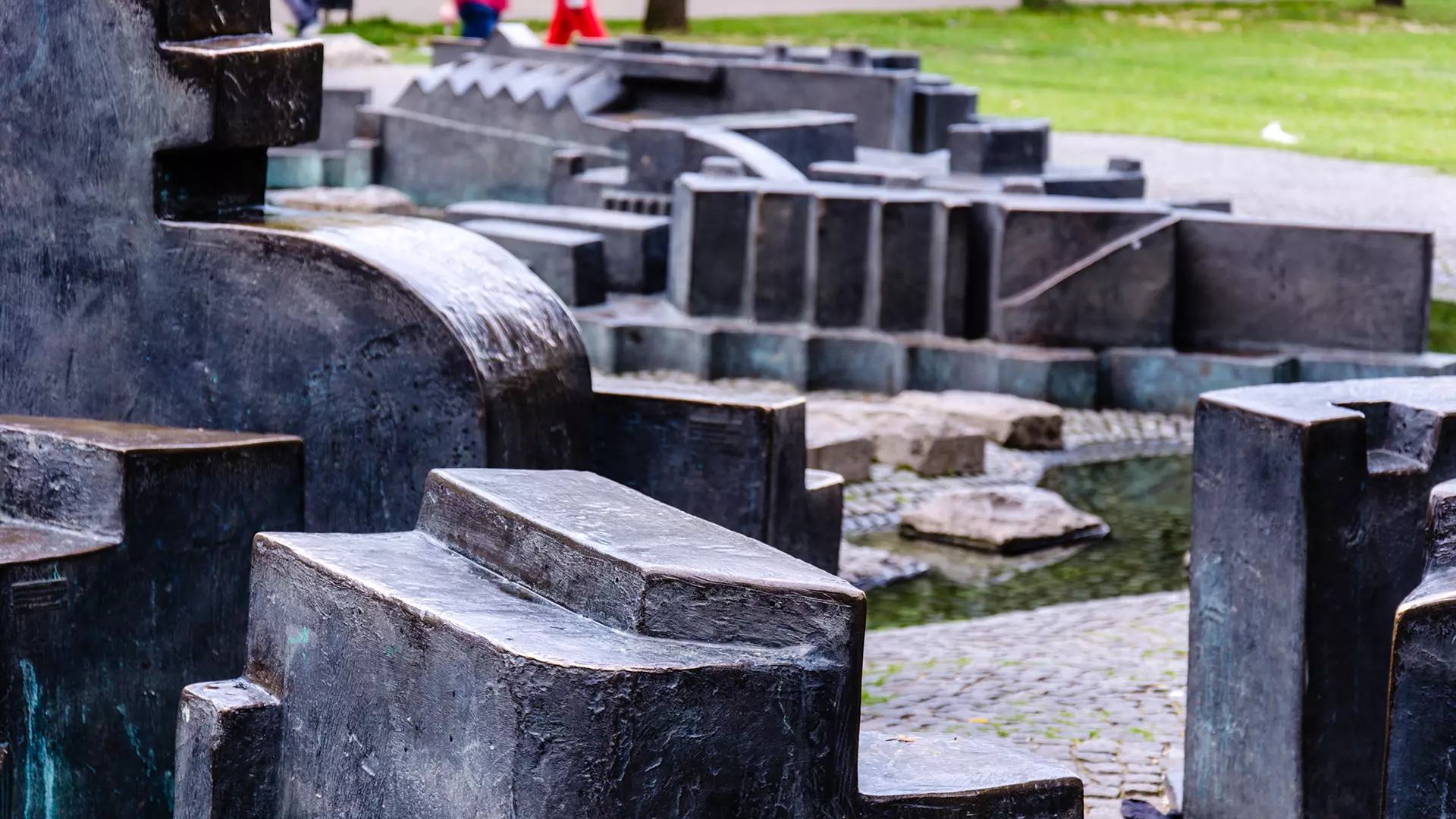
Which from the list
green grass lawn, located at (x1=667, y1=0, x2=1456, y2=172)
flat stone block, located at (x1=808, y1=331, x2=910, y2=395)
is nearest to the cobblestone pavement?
flat stone block, located at (x1=808, y1=331, x2=910, y2=395)

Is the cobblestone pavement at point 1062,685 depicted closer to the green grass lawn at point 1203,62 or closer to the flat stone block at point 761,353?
the flat stone block at point 761,353

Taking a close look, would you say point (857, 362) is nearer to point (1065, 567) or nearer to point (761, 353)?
point (761, 353)

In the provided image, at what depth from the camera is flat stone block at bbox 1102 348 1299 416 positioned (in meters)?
9.62

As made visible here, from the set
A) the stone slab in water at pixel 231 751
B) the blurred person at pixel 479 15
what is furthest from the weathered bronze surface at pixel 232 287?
the blurred person at pixel 479 15

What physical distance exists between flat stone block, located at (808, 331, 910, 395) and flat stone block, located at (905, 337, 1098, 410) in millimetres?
85

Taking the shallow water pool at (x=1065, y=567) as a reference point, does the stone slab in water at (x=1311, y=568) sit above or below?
above

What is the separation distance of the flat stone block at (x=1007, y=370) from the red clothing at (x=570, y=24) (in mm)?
9223

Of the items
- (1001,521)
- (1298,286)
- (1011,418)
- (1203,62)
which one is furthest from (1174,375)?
(1203,62)

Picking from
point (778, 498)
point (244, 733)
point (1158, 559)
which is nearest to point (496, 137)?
point (1158, 559)

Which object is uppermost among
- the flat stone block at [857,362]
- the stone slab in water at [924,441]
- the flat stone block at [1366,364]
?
the flat stone block at [1366,364]

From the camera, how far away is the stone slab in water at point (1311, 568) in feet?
13.0

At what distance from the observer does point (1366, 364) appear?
9.54 m

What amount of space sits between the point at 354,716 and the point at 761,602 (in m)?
0.59

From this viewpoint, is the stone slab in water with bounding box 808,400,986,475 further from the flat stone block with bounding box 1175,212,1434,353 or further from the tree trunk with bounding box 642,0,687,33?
the tree trunk with bounding box 642,0,687,33
